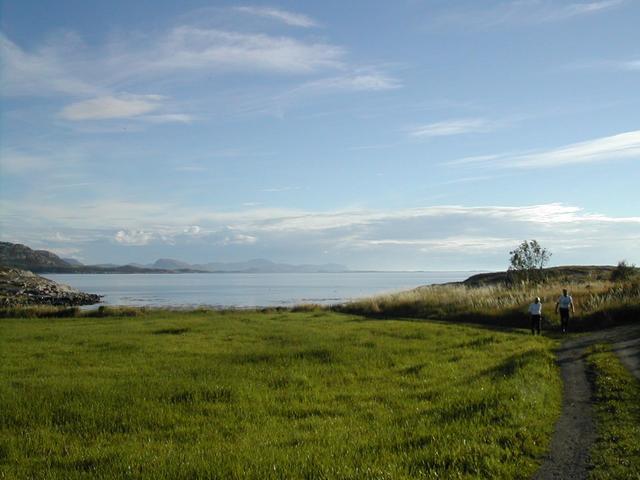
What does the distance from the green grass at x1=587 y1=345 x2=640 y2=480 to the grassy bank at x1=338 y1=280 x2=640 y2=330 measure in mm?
15592

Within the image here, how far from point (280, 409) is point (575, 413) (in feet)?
Result: 21.8

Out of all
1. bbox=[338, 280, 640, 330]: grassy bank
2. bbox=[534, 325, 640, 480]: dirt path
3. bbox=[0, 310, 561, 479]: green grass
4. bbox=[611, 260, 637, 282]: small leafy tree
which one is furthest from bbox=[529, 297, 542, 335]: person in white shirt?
bbox=[611, 260, 637, 282]: small leafy tree

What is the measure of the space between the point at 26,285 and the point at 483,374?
110907 millimetres

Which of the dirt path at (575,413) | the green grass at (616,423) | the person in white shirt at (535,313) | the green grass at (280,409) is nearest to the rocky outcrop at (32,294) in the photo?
the green grass at (280,409)

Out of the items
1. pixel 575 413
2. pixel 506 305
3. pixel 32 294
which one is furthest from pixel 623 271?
pixel 32 294

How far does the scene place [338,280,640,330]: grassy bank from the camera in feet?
105

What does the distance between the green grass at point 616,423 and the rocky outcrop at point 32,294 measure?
238 feet

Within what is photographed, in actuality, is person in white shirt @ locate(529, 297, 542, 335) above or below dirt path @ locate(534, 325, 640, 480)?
above

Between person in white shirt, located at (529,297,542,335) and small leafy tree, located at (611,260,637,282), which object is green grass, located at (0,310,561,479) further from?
small leafy tree, located at (611,260,637,282)

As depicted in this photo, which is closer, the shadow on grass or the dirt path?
the dirt path

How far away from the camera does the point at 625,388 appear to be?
14023mm

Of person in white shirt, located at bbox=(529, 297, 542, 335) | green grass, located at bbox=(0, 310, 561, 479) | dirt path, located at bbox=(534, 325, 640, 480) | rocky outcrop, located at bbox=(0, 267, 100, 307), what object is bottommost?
rocky outcrop, located at bbox=(0, 267, 100, 307)

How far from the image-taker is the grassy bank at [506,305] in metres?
32.1

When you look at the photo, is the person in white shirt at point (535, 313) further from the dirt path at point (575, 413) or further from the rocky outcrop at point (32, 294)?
the rocky outcrop at point (32, 294)
